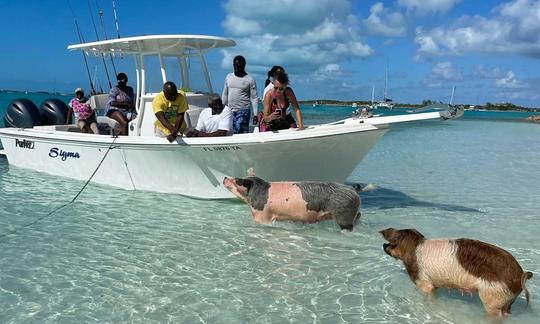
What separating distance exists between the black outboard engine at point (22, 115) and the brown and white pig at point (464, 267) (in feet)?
32.0

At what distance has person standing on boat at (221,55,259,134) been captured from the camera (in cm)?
859

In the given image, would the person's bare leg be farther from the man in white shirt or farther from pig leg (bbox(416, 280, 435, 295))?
pig leg (bbox(416, 280, 435, 295))

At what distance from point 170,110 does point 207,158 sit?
1132 millimetres

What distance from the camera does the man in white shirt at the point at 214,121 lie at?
331 inches

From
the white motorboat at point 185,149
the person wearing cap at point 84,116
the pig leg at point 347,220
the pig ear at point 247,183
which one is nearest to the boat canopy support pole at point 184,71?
the white motorboat at point 185,149

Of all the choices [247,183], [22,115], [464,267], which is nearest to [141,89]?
[22,115]

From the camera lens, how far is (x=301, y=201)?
21.7 feet

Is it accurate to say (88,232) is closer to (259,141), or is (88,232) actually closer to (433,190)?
(259,141)

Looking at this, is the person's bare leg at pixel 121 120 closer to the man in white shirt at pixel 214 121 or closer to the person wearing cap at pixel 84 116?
the person wearing cap at pixel 84 116

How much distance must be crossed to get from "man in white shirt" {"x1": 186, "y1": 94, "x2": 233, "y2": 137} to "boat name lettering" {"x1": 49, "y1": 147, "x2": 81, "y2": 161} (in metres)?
2.83

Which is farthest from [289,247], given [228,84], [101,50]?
[101,50]

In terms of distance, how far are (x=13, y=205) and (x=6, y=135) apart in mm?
3746

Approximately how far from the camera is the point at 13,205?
845 cm

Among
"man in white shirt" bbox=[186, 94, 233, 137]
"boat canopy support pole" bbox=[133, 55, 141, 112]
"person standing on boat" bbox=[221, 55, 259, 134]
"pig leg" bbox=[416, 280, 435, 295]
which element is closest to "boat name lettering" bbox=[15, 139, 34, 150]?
"boat canopy support pole" bbox=[133, 55, 141, 112]
